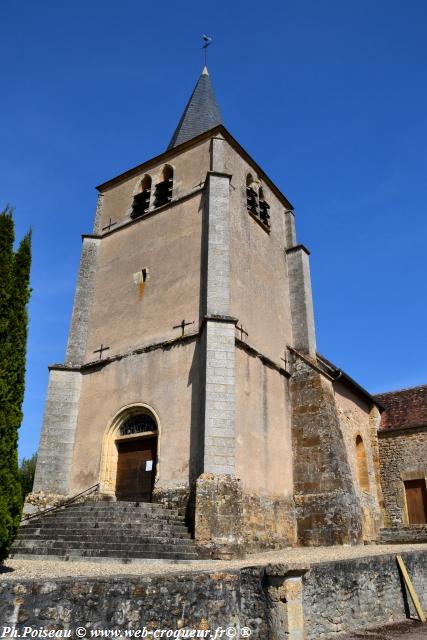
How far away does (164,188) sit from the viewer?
1631 cm

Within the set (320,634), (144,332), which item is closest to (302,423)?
(144,332)

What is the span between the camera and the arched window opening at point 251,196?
16.2m

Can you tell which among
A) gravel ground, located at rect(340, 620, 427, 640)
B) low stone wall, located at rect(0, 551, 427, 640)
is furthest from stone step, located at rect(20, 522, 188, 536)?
gravel ground, located at rect(340, 620, 427, 640)

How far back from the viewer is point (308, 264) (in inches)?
680

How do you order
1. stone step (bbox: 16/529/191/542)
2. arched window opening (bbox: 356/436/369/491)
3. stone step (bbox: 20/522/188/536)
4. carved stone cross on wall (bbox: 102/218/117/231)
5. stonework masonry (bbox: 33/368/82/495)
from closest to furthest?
1. stone step (bbox: 16/529/191/542)
2. stone step (bbox: 20/522/188/536)
3. stonework masonry (bbox: 33/368/82/495)
4. carved stone cross on wall (bbox: 102/218/117/231)
5. arched window opening (bbox: 356/436/369/491)

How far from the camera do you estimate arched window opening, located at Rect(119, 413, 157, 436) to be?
12547mm

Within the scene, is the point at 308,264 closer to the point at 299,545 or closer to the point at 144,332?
the point at 144,332

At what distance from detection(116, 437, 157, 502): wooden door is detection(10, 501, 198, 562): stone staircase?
1.41 metres

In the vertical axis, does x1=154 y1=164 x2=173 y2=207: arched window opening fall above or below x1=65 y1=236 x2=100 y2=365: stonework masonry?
above

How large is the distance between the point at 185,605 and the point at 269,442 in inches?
321

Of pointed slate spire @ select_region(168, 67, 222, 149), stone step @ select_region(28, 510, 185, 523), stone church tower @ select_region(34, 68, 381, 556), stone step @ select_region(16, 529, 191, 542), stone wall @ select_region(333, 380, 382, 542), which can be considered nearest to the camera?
stone step @ select_region(16, 529, 191, 542)

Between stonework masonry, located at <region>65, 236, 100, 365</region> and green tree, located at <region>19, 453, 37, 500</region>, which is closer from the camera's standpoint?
stonework masonry, located at <region>65, 236, 100, 365</region>

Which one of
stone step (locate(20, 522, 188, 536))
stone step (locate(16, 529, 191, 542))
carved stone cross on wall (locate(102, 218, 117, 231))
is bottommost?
stone step (locate(16, 529, 191, 542))

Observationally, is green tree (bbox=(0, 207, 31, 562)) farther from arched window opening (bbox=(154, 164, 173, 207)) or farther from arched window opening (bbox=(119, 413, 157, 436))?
arched window opening (bbox=(154, 164, 173, 207))
